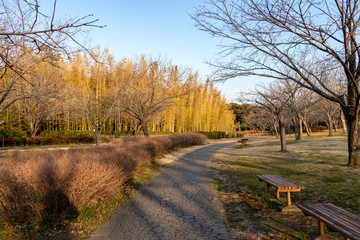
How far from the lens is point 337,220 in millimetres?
2814

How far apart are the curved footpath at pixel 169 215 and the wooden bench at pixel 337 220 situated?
126 cm

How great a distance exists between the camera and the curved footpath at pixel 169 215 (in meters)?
3.61

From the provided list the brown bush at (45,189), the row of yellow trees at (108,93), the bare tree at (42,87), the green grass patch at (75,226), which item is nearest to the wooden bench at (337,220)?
the green grass patch at (75,226)

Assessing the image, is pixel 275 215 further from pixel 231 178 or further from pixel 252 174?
pixel 252 174

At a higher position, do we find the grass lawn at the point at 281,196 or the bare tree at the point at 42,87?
the bare tree at the point at 42,87

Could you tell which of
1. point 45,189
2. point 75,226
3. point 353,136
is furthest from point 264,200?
point 353,136

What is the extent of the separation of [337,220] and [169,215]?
2.69m

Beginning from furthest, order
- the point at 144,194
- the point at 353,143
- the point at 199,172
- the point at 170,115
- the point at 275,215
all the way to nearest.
Result: the point at 170,115, the point at 199,172, the point at 353,143, the point at 144,194, the point at 275,215

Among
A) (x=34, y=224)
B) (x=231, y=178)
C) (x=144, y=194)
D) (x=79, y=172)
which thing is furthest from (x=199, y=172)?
(x=34, y=224)

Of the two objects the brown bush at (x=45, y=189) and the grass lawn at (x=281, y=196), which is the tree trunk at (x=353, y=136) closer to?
the grass lawn at (x=281, y=196)

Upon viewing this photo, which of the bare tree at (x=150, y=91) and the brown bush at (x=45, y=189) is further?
the bare tree at (x=150, y=91)

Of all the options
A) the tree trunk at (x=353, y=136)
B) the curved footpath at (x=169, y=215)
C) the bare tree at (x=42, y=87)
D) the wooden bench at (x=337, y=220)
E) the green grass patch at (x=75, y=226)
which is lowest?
the curved footpath at (x=169, y=215)

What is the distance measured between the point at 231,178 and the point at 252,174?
938 mm

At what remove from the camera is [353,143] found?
305 inches
